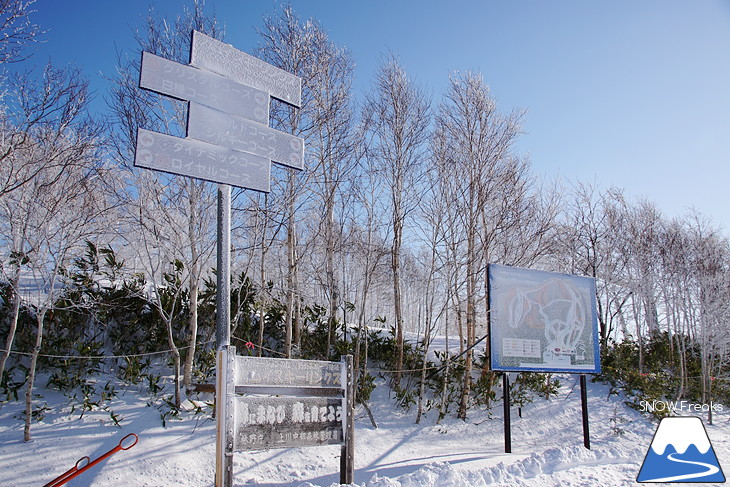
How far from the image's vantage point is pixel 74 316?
356 inches

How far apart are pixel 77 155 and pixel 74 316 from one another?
334 centimetres

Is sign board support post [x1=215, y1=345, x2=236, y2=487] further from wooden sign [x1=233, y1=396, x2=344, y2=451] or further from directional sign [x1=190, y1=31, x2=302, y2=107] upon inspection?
directional sign [x1=190, y1=31, x2=302, y2=107]

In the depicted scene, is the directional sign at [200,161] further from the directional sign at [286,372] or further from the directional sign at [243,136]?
the directional sign at [286,372]

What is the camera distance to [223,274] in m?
4.42

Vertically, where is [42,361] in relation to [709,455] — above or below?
above

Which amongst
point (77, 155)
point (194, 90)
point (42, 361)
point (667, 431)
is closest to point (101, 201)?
point (77, 155)

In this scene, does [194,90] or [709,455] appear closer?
[194,90]

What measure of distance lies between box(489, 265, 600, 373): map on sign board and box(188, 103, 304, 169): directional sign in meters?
4.88

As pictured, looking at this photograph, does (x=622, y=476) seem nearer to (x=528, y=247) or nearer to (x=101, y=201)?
(x=528, y=247)

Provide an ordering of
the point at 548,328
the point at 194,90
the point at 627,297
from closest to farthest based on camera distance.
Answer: the point at 194,90 → the point at 548,328 → the point at 627,297

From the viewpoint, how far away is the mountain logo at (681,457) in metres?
6.38

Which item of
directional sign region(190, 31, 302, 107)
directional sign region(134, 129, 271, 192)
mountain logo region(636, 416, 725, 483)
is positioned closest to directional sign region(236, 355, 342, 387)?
directional sign region(134, 129, 271, 192)

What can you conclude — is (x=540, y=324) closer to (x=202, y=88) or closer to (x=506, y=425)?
(x=506, y=425)

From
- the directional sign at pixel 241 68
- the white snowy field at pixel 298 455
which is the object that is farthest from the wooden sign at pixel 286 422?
the directional sign at pixel 241 68
